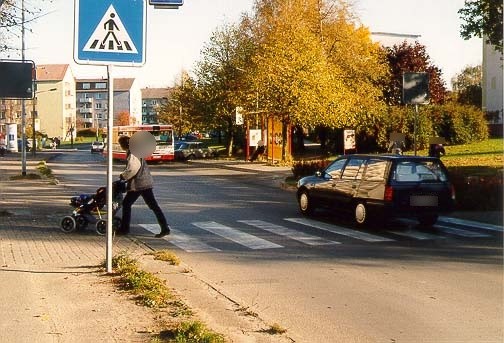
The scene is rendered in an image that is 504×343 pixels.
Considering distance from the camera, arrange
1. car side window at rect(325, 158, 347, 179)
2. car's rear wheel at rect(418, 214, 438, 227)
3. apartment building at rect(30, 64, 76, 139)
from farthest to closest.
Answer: apartment building at rect(30, 64, 76, 139), car side window at rect(325, 158, 347, 179), car's rear wheel at rect(418, 214, 438, 227)

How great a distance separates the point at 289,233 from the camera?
1352cm

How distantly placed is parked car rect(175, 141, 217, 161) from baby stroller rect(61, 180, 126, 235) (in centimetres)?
4344

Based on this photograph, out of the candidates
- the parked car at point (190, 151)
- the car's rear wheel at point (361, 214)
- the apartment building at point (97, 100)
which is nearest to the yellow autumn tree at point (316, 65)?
the parked car at point (190, 151)

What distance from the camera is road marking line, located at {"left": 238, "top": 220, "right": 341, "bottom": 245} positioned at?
12516 mm

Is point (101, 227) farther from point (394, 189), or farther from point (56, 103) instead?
point (56, 103)

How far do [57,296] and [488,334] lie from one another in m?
4.20

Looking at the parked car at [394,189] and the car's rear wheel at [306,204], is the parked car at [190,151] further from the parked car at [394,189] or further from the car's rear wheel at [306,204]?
the parked car at [394,189]

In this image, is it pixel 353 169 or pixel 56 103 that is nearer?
pixel 353 169

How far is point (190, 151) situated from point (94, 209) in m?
45.0

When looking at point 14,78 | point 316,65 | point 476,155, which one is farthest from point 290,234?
point 316,65

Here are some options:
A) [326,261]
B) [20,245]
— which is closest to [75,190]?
[20,245]

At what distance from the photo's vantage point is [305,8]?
45625 mm

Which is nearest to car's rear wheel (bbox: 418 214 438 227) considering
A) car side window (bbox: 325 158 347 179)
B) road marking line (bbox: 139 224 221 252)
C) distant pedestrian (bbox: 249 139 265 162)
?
car side window (bbox: 325 158 347 179)

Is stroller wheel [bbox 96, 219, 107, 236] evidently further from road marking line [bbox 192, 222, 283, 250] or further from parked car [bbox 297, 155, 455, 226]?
parked car [bbox 297, 155, 455, 226]
